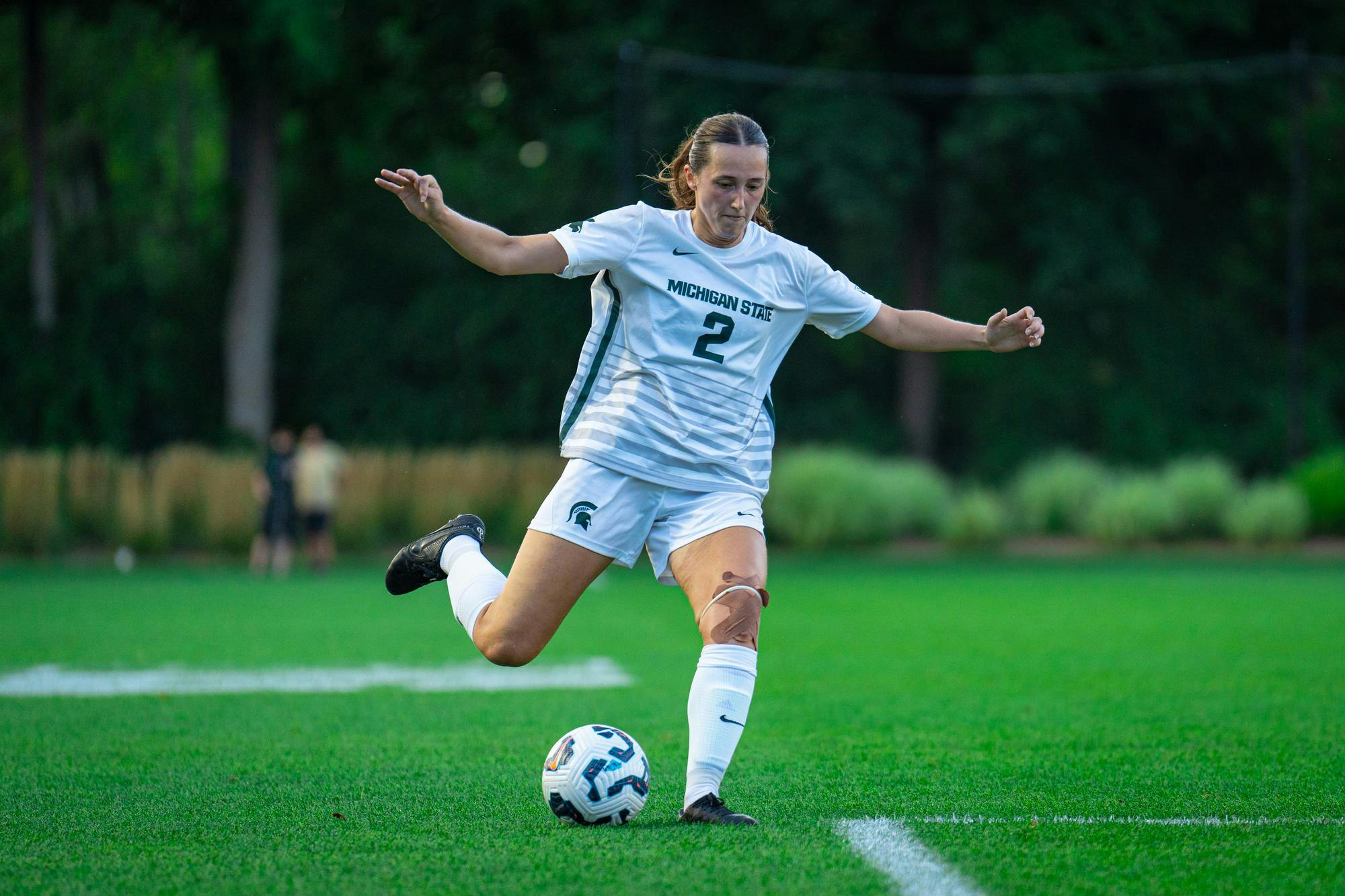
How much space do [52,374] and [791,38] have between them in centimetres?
1672

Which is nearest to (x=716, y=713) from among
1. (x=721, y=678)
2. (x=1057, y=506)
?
(x=721, y=678)

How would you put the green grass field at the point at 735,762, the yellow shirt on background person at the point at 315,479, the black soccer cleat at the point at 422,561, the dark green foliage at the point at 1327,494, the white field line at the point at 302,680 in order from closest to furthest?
the green grass field at the point at 735,762 → the black soccer cleat at the point at 422,561 → the white field line at the point at 302,680 → the yellow shirt on background person at the point at 315,479 → the dark green foliage at the point at 1327,494

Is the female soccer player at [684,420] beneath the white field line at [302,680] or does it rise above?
above

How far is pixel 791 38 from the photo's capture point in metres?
33.4

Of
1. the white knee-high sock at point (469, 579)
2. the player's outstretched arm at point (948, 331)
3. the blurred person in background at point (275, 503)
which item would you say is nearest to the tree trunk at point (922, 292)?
the blurred person in background at point (275, 503)

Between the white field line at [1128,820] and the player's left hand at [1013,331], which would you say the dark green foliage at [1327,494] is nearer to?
the player's left hand at [1013,331]

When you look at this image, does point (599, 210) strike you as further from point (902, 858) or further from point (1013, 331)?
point (902, 858)

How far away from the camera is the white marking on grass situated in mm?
4266

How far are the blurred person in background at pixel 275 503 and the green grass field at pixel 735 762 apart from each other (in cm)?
723

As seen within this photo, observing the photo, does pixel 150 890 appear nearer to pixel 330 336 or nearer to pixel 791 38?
pixel 791 38

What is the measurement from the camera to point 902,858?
15.2 feet

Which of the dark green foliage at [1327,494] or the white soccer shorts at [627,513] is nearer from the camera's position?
the white soccer shorts at [627,513]

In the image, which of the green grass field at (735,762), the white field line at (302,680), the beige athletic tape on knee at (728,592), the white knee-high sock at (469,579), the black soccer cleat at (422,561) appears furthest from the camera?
the white field line at (302,680)

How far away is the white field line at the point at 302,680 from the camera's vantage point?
9.53 m
